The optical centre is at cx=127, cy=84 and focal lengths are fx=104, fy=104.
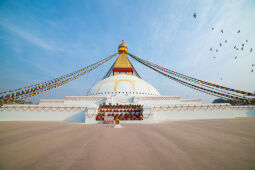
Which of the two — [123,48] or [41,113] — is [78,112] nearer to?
[41,113]

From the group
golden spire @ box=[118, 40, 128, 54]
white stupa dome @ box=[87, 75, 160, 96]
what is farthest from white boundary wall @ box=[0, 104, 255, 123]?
golden spire @ box=[118, 40, 128, 54]

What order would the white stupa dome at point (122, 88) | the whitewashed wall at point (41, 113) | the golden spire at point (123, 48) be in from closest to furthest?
the whitewashed wall at point (41, 113) < the white stupa dome at point (122, 88) < the golden spire at point (123, 48)

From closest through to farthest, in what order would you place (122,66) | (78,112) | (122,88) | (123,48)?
1. (78,112)
2. (122,88)
3. (122,66)
4. (123,48)

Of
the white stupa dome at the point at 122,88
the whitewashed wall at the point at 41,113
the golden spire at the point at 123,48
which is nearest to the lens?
the whitewashed wall at the point at 41,113

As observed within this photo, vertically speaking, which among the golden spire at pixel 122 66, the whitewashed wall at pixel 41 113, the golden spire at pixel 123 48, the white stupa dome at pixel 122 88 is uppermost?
the golden spire at pixel 123 48

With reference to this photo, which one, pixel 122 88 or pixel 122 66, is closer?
pixel 122 88

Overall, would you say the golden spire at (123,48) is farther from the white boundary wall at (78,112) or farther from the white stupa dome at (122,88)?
the white boundary wall at (78,112)

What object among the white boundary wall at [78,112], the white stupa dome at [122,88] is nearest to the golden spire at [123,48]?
the white stupa dome at [122,88]

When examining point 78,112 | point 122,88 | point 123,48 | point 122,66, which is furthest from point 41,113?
point 123,48

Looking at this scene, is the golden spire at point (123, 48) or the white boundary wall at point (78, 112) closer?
the white boundary wall at point (78, 112)

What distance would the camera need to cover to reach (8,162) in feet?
5.90

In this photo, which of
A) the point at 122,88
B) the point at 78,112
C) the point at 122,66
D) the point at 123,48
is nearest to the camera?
the point at 78,112

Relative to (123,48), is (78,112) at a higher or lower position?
lower

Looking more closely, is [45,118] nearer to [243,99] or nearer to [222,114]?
[222,114]
